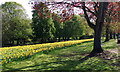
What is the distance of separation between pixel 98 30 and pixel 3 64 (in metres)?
8.04

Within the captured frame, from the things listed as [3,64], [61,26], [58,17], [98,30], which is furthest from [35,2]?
[61,26]

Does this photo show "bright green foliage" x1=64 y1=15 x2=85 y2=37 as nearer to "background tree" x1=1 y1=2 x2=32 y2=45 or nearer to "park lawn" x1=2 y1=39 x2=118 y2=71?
"background tree" x1=1 y1=2 x2=32 y2=45

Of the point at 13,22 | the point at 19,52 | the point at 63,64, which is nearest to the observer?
the point at 63,64

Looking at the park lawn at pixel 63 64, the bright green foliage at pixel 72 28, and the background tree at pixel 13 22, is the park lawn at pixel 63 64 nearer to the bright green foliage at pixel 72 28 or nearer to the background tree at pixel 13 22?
the background tree at pixel 13 22

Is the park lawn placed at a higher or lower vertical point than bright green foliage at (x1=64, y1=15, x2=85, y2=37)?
lower

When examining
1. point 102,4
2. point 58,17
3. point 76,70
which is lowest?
point 76,70

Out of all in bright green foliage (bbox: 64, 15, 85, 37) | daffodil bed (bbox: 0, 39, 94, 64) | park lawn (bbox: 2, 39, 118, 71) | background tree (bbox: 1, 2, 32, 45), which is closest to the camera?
park lawn (bbox: 2, 39, 118, 71)

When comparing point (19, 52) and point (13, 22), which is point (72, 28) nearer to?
point (13, 22)

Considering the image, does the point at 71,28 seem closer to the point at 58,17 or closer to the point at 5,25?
the point at 5,25

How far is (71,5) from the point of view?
9.32 metres

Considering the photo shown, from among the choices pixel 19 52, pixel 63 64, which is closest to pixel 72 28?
pixel 19 52

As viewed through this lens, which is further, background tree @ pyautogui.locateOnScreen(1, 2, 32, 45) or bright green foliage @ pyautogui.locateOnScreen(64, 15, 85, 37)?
bright green foliage @ pyautogui.locateOnScreen(64, 15, 85, 37)

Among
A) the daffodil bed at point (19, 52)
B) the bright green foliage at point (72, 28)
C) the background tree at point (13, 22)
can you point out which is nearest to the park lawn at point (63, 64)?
the daffodil bed at point (19, 52)

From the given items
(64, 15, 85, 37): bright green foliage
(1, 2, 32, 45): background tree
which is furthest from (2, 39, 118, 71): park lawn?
(64, 15, 85, 37): bright green foliage
